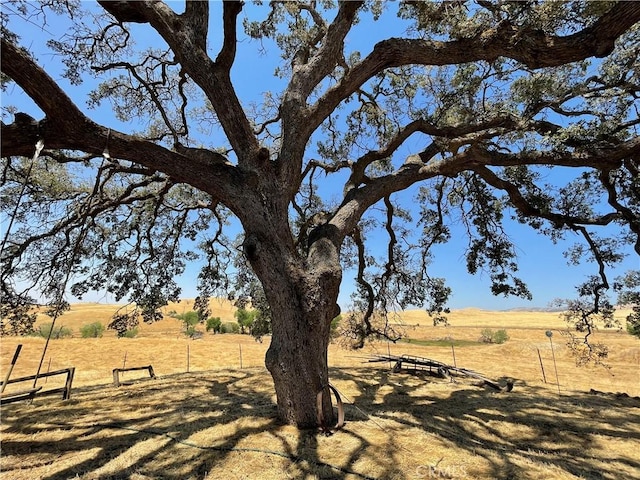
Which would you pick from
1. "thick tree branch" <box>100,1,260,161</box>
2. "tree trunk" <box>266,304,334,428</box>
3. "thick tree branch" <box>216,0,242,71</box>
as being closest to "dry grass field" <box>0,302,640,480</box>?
"tree trunk" <box>266,304,334,428</box>

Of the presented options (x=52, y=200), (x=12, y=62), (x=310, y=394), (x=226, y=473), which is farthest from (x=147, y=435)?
(x=52, y=200)

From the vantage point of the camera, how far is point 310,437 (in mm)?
3727

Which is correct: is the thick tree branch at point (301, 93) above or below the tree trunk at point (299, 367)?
above

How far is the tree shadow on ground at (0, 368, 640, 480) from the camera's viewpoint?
320 centimetres

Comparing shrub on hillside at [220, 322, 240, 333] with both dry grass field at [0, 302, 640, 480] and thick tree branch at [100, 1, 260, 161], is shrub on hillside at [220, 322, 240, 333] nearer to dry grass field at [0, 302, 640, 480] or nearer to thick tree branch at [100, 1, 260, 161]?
dry grass field at [0, 302, 640, 480]

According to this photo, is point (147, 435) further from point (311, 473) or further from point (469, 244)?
point (469, 244)

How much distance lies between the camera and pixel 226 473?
3074 mm

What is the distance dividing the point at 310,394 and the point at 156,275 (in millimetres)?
5890

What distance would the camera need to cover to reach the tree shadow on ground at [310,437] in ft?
10.5

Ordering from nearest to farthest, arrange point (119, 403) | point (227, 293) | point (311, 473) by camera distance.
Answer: point (311, 473)
point (119, 403)
point (227, 293)

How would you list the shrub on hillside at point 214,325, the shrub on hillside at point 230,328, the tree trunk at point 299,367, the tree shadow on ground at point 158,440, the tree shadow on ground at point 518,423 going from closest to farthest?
the tree shadow on ground at point 158,440 < the tree shadow on ground at point 518,423 < the tree trunk at point 299,367 < the shrub on hillside at point 214,325 < the shrub on hillside at point 230,328

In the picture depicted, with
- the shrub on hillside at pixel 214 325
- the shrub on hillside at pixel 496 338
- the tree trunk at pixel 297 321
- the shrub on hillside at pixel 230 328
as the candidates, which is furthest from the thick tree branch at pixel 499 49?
the shrub on hillside at pixel 230 328

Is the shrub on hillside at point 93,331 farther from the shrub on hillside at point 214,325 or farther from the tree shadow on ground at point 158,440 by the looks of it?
the tree shadow on ground at point 158,440

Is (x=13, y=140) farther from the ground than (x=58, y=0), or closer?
closer
